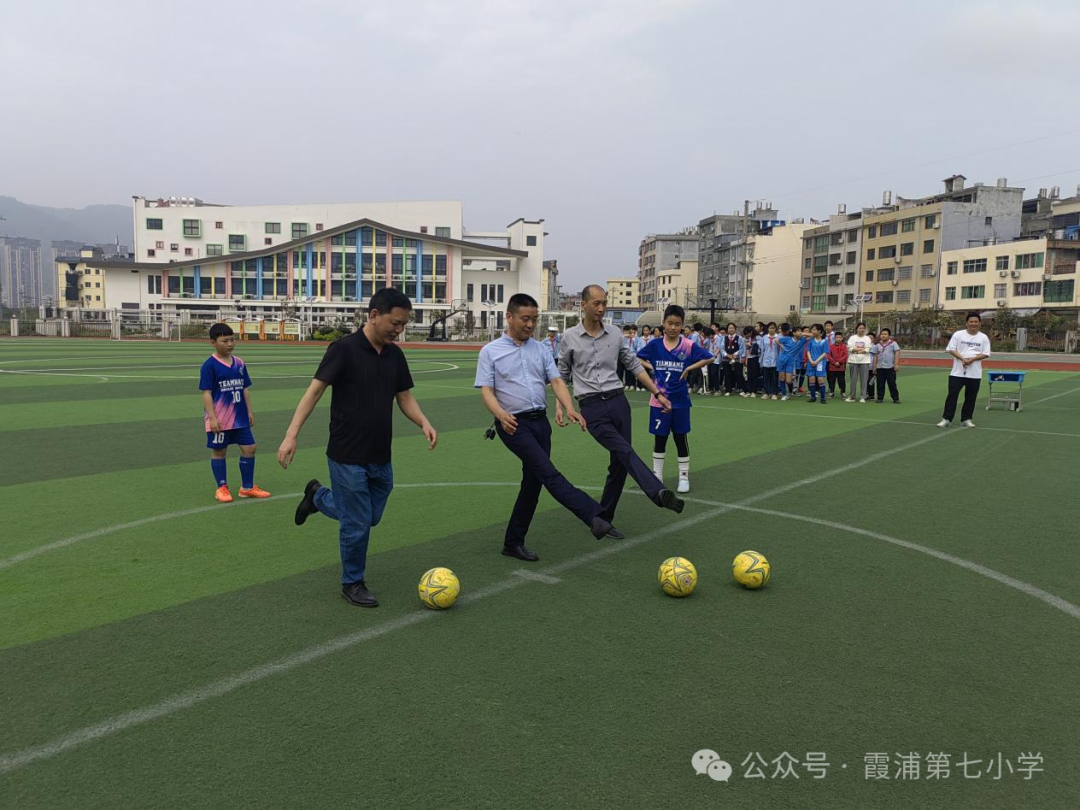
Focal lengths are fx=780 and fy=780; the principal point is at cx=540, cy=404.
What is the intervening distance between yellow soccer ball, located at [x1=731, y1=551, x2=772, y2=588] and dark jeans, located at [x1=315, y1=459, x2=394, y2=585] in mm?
2522

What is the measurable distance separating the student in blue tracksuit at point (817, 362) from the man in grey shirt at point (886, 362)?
1163 mm

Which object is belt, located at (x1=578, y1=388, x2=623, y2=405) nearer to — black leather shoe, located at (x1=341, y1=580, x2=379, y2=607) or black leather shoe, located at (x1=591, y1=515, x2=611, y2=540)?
black leather shoe, located at (x1=591, y1=515, x2=611, y2=540)

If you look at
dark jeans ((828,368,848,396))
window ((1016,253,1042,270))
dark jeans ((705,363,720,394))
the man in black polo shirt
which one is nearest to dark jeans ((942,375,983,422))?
dark jeans ((828,368,848,396))

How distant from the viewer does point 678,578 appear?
525 centimetres

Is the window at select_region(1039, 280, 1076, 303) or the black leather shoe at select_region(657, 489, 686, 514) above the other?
the window at select_region(1039, 280, 1076, 303)

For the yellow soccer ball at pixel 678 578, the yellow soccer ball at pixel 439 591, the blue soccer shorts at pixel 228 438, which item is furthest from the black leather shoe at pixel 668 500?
the blue soccer shorts at pixel 228 438

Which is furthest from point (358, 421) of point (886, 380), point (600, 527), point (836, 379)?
point (836, 379)

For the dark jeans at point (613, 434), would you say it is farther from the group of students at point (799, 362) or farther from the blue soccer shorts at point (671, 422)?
the group of students at point (799, 362)

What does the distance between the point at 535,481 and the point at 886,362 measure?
604 inches

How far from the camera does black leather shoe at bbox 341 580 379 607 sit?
16.6 feet

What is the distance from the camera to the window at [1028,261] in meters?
64.1

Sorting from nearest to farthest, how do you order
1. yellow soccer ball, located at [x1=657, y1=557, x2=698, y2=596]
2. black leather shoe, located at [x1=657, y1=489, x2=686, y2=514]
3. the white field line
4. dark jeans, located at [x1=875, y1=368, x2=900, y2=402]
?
the white field line
yellow soccer ball, located at [x1=657, y1=557, x2=698, y2=596]
black leather shoe, located at [x1=657, y1=489, x2=686, y2=514]
dark jeans, located at [x1=875, y1=368, x2=900, y2=402]

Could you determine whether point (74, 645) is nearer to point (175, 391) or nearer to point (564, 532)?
point (564, 532)

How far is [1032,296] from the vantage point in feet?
213
